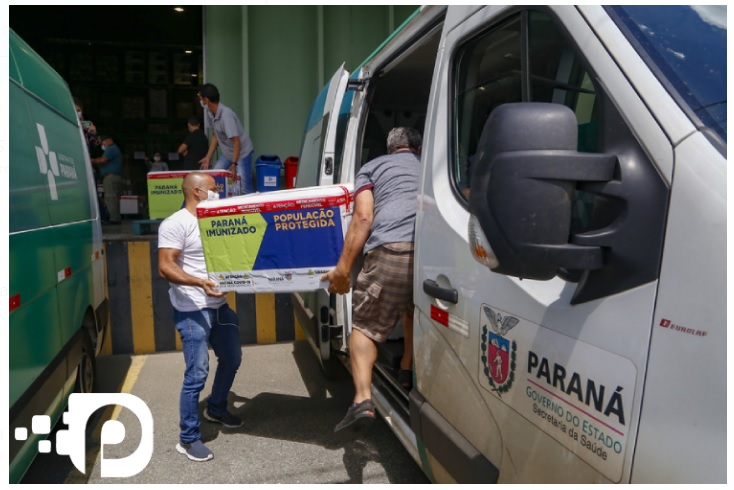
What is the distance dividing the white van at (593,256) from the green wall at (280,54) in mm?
7120

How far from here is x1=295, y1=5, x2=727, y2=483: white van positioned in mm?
1310

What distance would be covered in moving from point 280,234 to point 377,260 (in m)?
0.50

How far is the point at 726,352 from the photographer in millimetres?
1221

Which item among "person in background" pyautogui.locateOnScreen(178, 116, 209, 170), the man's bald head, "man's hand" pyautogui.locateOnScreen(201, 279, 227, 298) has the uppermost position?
"person in background" pyautogui.locateOnScreen(178, 116, 209, 170)

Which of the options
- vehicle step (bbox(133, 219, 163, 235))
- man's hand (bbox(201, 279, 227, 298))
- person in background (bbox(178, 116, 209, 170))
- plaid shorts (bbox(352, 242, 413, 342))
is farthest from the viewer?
person in background (bbox(178, 116, 209, 170))

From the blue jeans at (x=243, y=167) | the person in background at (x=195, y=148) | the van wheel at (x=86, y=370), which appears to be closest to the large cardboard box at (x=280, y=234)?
the van wheel at (x=86, y=370)

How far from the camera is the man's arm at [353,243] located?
9.61 feet

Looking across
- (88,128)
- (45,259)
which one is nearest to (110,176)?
(88,128)

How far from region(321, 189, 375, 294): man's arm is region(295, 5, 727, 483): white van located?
27.9 inches

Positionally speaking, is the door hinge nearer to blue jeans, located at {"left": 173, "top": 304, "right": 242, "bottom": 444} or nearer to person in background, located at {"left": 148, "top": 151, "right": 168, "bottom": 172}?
blue jeans, located at {"left": 173, "top": 304, "right": 242, "bottom": 444}

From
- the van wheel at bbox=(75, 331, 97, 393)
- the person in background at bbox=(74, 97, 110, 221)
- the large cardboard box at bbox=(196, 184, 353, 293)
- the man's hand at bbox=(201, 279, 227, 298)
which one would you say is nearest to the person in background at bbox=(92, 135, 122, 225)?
the person in background at bbox=(74, 97, 110, 221)

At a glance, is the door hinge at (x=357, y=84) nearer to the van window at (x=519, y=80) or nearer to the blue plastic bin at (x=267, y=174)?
the van window at (x=519, y=80)

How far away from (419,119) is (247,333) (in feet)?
8.48

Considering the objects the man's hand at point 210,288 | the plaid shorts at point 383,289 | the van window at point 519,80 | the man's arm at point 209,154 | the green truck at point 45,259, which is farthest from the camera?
the man's arm at point 209,154
